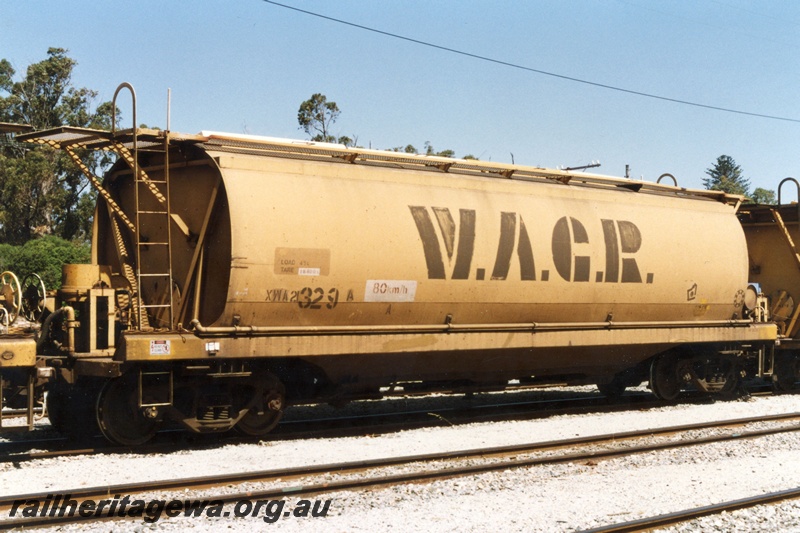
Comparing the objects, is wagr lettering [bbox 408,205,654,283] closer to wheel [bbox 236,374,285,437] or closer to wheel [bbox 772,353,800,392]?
wheel [bbox 236,374,285,437]

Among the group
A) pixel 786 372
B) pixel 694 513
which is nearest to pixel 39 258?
pixel 786 372

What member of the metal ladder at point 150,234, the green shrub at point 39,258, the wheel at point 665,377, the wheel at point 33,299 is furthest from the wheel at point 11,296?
the green shrub at point 39,258

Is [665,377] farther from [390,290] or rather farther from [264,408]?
[264,408]

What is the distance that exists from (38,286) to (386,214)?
473 cm

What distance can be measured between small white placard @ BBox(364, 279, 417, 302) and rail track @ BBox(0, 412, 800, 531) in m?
2.48

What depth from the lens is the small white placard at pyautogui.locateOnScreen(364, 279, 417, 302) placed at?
11664 millimetres

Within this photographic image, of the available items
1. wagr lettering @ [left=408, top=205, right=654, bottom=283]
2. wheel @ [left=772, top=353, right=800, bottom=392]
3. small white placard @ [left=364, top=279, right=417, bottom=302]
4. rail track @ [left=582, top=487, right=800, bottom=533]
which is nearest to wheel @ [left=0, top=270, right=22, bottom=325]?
small white placard @ [left=364, top=279, right=417, bottom=302]

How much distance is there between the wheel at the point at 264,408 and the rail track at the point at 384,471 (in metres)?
2.09

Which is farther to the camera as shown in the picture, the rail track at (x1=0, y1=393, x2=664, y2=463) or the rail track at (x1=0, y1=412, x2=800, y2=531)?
the rail track at (x1=0, y1=393, x2=664, y2=463)

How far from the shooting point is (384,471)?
951 cm

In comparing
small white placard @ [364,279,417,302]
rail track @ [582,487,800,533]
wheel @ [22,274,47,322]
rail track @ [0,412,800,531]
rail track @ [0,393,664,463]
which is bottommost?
rail track @ [0,393,664,463]

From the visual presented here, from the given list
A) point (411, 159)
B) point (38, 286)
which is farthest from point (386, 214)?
point (38, 286)

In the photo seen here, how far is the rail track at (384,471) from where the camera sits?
804 centimetres

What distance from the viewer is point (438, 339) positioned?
12328 millimetres
